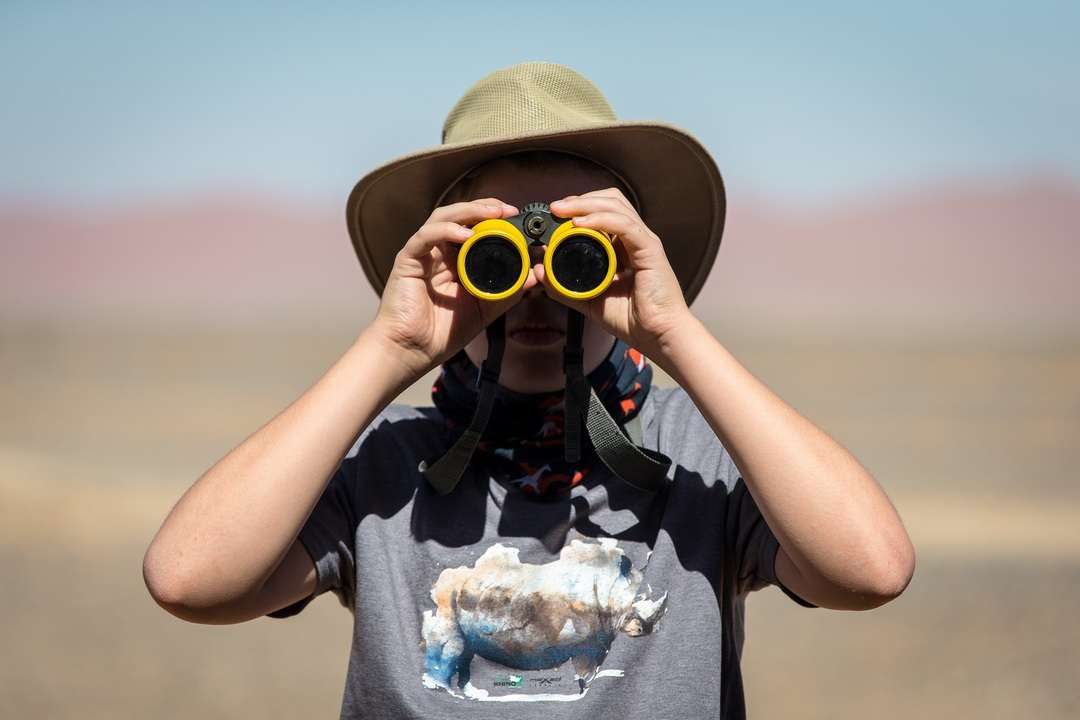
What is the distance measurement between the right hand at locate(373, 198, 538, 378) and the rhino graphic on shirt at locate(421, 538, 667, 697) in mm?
429

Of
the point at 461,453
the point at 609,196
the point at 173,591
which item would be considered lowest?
the point at 173,591

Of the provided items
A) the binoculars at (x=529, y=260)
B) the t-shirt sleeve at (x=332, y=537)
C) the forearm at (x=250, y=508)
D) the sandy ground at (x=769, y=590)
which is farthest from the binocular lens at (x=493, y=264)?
the sandy ground at (x=769, y=590)

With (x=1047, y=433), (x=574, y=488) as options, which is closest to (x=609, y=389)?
(x=574, y=488)

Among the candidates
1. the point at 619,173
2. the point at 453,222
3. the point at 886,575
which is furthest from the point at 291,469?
the point at 886,575

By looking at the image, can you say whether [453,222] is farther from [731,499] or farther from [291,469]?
[731,499]

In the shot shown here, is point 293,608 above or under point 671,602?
under

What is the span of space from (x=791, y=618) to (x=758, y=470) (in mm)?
6177

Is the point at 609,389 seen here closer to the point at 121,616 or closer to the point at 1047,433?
the point at 121,616

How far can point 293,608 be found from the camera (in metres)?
2.47

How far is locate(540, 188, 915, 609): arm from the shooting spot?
2.15 m

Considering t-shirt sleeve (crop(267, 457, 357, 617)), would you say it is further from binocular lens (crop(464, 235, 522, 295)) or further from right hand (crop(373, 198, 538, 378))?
binocular lens (crop(464, 235, 522, 295))

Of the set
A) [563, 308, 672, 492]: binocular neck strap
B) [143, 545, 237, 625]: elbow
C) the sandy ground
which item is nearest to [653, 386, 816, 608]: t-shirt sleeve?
[563, 308, 672, 492]: binocular neck strap

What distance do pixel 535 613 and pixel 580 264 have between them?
67cm

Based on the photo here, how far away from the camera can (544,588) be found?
2.32 metres
